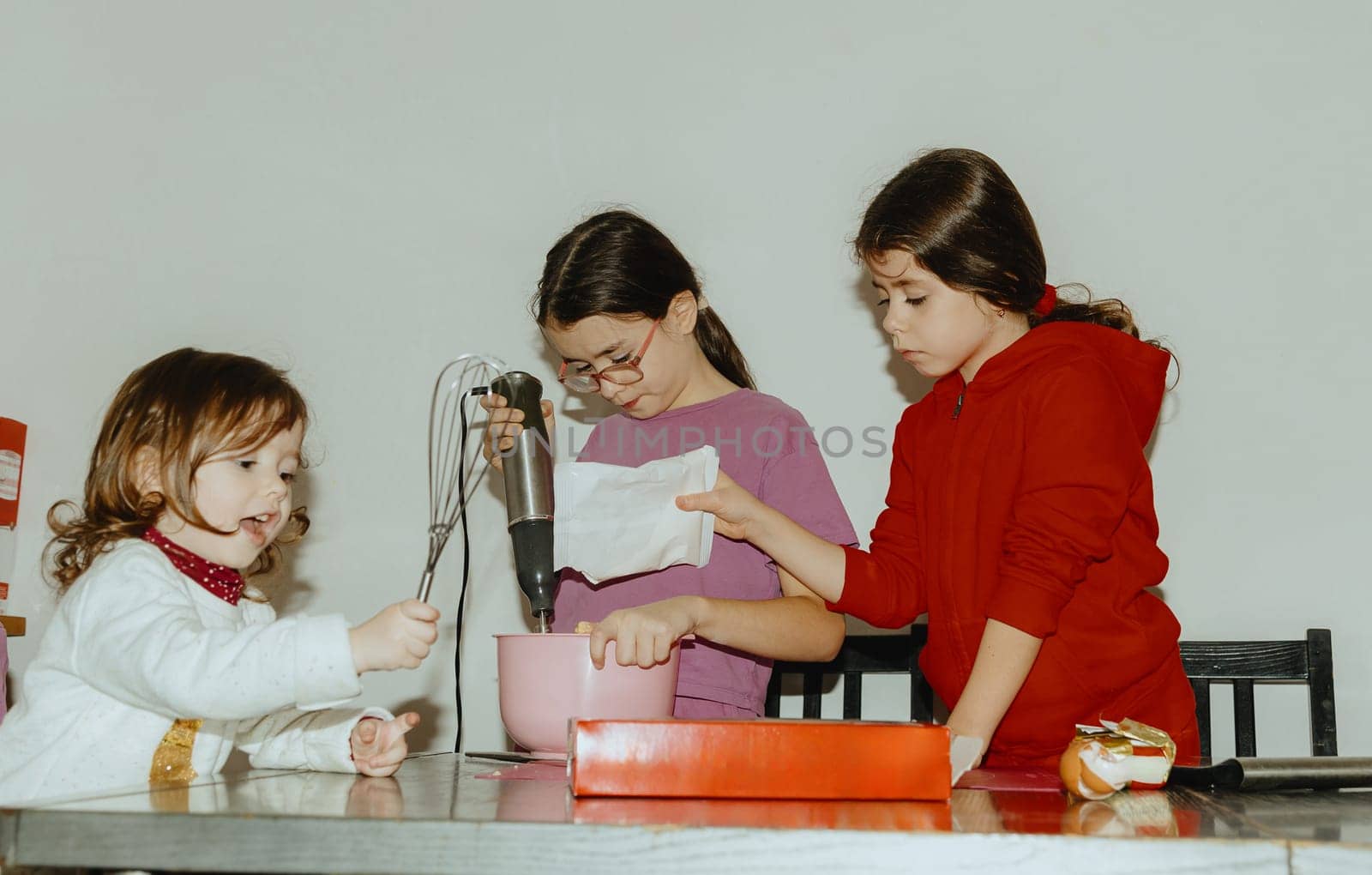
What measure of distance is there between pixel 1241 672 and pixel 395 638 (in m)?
0.99

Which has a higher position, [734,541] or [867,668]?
[734,541]

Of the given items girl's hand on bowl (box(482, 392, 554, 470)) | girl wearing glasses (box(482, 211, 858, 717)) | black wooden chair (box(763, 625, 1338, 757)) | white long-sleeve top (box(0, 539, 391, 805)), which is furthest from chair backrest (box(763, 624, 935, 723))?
white long-sleeve top (box(0, 539, 391, 805))

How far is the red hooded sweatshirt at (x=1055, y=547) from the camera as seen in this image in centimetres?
111

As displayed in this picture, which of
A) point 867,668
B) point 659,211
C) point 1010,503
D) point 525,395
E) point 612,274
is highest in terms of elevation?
point 659,211

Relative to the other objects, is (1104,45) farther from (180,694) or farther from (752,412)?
(180,694)

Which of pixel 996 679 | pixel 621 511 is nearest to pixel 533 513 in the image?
pixel 621 511

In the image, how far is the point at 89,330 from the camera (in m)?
1.72

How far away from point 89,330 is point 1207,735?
5.19 ft

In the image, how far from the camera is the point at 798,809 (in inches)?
28.0

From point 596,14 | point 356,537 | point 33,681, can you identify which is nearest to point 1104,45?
point 596,14

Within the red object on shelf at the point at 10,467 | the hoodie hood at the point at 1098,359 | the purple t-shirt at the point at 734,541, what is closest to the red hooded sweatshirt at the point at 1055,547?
the hoodie hood at the point at 1098,359

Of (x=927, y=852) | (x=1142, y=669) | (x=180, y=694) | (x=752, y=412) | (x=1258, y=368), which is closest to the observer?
(x=927, y=852)

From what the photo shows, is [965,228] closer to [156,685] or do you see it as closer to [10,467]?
[156,685]

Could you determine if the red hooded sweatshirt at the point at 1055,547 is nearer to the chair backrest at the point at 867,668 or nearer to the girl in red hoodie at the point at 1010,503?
the girl in red hoodie at the point at 1010,503
